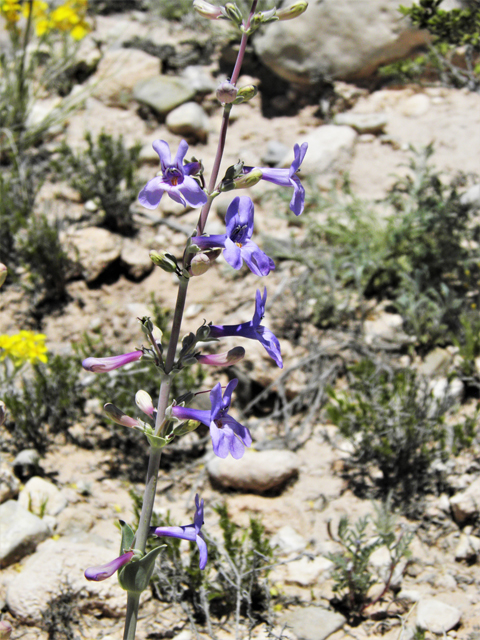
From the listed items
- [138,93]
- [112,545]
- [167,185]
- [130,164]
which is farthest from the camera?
[138,93]

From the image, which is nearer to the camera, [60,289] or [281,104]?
[60,289]

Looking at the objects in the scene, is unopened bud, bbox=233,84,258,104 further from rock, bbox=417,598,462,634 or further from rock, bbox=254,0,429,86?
rock, bbox=254,0,429,86

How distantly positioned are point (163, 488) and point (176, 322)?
2.19 meters

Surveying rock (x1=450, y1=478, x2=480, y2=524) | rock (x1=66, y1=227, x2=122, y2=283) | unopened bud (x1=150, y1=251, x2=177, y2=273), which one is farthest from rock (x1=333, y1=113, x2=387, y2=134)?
unopened bud (x1=150, y1=251, x2=177, y2=273)

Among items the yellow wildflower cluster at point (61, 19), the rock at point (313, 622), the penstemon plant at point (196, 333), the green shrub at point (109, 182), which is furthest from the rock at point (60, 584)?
the yellow wildflower cluster at point (61, 19)

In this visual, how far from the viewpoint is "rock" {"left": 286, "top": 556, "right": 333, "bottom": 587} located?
10.2 feet

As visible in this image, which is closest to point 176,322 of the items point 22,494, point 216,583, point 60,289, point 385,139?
point 216,583

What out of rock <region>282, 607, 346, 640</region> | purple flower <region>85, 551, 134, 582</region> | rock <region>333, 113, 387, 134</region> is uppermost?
rock <region>333, 113, 387, 134</region>

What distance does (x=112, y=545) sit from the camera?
10.6ft

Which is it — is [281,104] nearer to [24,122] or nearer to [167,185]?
[24,122]

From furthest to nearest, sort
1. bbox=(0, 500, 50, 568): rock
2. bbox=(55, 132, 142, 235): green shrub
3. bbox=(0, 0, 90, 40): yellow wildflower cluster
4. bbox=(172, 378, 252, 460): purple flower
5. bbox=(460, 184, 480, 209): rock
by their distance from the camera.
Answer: bbox=(0, 0, 90, 40): yellow wildflower cluster, bbox=(55, 132, 142, 235): green shrub, bbox=(460, 184, 480, 209): rock, bbox=(0, 500, 50, 568): rock, bbox=(172, 378, 252, 460): purple flower

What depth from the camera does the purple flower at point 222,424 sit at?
172cm

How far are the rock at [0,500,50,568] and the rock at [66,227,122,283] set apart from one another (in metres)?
2.50

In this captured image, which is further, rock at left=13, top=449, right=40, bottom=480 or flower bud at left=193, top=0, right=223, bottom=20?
rock at left=13, top=449, right=40, bottom=480
